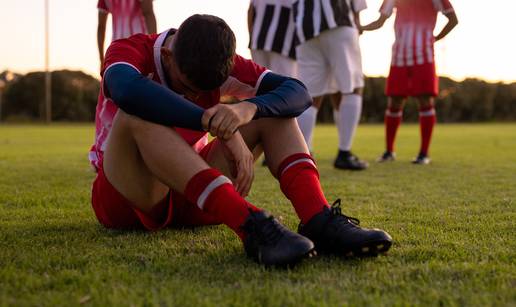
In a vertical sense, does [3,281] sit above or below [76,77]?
above

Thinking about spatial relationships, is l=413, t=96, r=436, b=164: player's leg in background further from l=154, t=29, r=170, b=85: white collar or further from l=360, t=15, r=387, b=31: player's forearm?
l=154, t=29, r=170, b=85: white collar

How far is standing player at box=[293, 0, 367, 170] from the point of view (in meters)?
4.68

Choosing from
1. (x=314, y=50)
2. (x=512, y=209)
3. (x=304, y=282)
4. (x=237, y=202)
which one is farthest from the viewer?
(x=314, y=50)

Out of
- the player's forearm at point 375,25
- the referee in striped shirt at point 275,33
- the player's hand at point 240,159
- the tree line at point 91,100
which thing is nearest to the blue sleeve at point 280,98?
the player's hand at point 240,159

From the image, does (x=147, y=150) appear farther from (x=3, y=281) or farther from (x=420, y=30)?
(x=420, y=30)

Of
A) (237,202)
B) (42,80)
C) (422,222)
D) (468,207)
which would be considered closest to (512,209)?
(468,207)

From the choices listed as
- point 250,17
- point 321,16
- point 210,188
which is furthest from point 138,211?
point 250,17

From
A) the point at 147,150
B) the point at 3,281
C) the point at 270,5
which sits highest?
the point at 270,5

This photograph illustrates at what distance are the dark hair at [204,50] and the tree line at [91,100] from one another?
37.5m

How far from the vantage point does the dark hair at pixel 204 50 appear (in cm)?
160

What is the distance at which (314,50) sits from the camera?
16.1ft

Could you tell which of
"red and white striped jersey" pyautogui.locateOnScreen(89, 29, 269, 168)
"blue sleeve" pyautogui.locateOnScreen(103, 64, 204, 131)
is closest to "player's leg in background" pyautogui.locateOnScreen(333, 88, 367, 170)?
"red and white striped jersey" pyautogui.locateOnScreen(89, 29, 269, 168)

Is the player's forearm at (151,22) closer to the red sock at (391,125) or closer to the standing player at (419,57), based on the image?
the standing player at (419,57)

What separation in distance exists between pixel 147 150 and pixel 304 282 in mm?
631
